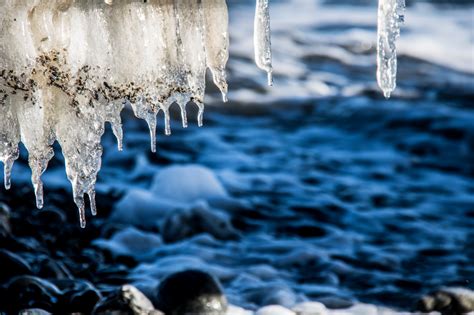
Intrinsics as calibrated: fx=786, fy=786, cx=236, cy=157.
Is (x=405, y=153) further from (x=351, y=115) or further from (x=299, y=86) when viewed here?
(x=299, y=86)

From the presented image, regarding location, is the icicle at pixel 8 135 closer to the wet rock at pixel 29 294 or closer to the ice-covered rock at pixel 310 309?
the wet rock at pixel 29 294

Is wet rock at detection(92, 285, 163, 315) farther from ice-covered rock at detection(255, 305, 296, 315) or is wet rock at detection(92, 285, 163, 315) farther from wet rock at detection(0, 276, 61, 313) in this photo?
ice-covered rock at detection(255, 305, 296, 315)

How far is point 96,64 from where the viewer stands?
2.85 metres

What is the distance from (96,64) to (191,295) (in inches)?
51.8

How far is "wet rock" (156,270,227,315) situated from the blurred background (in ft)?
0.43

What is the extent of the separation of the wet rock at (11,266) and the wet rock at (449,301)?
6.57 ft

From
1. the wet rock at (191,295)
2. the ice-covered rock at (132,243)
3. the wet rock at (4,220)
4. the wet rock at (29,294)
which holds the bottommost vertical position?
the ice-covered rock at (132,243)

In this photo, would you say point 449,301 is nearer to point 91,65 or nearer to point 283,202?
point 283,202

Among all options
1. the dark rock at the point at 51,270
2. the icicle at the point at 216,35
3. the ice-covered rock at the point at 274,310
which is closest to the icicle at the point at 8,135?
the icicle at the point at 216,35

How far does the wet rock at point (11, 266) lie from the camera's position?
3885 mm

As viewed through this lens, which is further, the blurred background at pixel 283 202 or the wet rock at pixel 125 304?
the blurred background at pixel 283 202

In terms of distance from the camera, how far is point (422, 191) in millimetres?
6086

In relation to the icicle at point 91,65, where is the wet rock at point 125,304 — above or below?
below

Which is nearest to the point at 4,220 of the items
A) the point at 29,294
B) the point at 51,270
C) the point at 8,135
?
the point at 51,270
